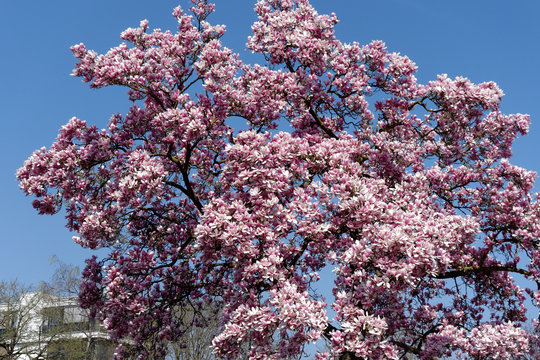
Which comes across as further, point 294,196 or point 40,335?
point 40,335

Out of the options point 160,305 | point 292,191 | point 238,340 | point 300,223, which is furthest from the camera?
point 160,305

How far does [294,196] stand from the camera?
462 inches

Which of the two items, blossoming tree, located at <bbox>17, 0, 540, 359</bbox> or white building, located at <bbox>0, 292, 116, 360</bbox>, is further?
white building, located at <bbox>0, 292, 116, 360</bbox>

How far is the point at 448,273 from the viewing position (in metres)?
15.0

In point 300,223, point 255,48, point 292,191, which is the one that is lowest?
point 300,223

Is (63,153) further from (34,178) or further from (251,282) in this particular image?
(251,282)

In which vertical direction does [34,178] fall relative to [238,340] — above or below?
above

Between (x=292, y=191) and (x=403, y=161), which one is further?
(x=403, y=161)

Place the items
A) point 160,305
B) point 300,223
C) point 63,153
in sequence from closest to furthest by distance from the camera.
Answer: point 300,223, point 63,153, point 160,305

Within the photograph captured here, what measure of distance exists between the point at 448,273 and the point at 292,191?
6221mm

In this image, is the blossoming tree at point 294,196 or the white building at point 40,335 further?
the white building at point 40,335

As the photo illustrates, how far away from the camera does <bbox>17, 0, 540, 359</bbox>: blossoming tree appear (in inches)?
405

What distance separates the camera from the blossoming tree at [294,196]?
1030 cm

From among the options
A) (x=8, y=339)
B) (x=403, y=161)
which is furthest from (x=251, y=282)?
(x=8, y=339)
